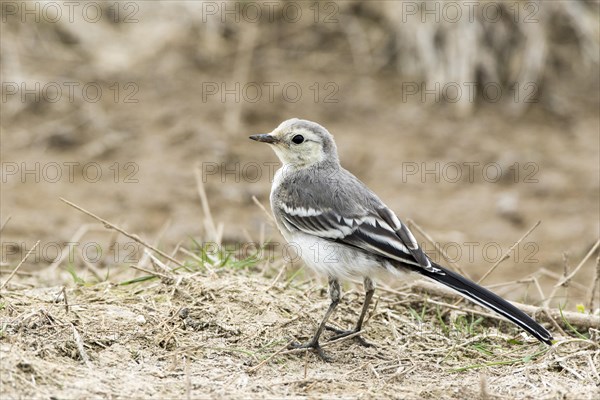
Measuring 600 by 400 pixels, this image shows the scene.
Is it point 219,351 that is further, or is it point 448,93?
point 448,93

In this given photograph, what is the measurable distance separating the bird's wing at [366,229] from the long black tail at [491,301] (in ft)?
0.26

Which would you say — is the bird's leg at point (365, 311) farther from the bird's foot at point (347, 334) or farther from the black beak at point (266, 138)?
the black beak at point (266, 138)

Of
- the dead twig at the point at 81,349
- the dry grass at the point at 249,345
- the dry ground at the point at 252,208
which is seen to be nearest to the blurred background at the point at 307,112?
the dry ground at the point at 252,208

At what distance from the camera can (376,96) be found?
11.7 m

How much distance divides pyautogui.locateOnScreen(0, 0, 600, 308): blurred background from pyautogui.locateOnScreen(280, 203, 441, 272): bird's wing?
3.05 metres

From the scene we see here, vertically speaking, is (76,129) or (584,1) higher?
(584,1)

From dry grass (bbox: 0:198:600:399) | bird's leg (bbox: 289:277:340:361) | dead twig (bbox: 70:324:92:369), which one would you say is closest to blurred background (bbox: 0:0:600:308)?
dry grass (bbox: 0:198:600:399)

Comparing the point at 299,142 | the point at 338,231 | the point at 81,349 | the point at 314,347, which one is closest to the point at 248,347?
the point at 314,347

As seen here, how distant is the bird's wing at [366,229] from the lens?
5.52 meters

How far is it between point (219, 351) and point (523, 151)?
254 inches

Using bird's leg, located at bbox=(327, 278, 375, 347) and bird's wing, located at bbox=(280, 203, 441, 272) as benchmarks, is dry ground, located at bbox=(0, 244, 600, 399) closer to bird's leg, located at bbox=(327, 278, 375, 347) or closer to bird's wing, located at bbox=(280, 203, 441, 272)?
bird's leg, located at bbox=(327, 278, 375, 347)

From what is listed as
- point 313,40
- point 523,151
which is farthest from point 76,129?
point 523,151

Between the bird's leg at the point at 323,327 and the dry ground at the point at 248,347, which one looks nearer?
the dry ground at the point at 248,347

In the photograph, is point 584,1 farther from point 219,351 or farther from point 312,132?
point 219,351
